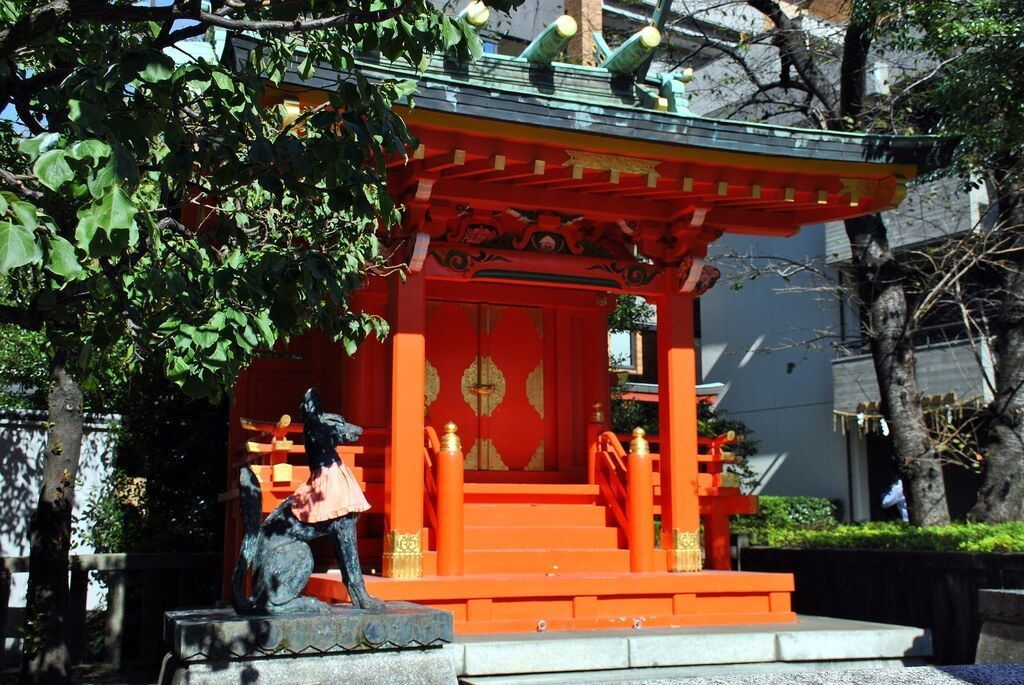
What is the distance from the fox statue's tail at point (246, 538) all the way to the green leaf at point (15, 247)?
3711 mm

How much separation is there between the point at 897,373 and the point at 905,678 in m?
7.62

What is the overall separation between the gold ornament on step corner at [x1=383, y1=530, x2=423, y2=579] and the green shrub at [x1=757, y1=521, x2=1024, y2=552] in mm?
5298

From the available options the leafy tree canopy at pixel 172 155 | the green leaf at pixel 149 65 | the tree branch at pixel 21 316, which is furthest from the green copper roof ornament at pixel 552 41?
the green leaf at pixel 149 65

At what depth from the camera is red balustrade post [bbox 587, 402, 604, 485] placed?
38.6 ft

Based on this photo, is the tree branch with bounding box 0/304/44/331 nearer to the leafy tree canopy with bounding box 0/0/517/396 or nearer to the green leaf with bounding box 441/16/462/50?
the leafy tree canopy with bounding box 0/0/517/396

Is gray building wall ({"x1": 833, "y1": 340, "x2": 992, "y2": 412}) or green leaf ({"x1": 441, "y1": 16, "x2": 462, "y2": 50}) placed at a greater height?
gray building wall ({"x1": 833, "y1": 340, "x2": 992, "y2": 412})

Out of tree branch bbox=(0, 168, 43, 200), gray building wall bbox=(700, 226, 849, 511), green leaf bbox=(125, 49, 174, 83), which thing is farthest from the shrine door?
gray building wall bbox=(700, 226, 849, 511)

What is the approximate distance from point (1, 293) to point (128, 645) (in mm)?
4164

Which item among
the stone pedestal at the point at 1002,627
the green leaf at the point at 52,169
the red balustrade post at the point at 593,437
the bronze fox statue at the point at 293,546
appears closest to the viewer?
the green leaf at the point at 52,169

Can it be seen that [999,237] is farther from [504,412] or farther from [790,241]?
[790,241]

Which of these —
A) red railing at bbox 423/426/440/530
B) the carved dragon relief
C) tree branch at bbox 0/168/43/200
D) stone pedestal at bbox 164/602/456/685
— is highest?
the carved dragon relief

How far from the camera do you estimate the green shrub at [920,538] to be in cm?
1047

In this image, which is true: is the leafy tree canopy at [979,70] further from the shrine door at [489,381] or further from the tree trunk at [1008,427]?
the shrine door at [489,381]

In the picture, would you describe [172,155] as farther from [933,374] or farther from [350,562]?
[933,374]
